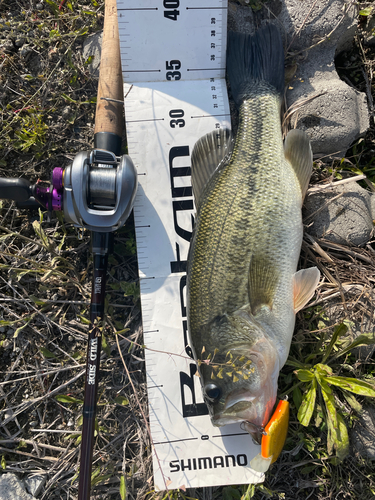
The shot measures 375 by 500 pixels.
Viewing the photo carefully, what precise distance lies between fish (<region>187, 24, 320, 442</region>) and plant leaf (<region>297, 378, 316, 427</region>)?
12.5 inches

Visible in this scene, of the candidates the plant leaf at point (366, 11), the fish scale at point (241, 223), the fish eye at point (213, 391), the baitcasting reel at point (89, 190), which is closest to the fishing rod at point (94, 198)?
the baitcasting reel at point (89, 190)

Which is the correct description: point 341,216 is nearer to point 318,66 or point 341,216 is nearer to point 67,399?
point 318,66

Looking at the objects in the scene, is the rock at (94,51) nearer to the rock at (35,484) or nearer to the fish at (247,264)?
the fish at (247,264)

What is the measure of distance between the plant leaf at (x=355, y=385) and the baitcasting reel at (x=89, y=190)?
1.88m

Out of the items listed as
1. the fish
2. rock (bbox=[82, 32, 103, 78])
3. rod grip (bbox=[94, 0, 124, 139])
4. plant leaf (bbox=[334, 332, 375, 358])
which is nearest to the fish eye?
the fish

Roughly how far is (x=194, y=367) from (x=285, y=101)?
90.0 inches

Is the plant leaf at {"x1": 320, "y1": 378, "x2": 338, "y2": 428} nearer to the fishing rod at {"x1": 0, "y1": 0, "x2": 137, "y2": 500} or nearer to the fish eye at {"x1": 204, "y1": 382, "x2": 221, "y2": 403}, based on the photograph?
the fish eye at {"x1": 204, "y1": 382, "x2": 221, "y2": 403}

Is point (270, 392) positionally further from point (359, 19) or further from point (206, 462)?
point (359, 19)

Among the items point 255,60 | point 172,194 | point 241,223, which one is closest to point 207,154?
point 172,194

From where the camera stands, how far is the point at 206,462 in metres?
2.50

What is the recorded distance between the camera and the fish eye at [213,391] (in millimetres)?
2078

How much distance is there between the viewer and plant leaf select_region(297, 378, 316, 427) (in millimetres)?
2322

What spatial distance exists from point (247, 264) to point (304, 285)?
0.48m

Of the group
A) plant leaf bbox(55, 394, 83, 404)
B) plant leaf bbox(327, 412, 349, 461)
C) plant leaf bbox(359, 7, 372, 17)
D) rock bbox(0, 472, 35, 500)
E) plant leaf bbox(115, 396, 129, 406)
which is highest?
plant leaf bbox(359, 7, 372, 17)
